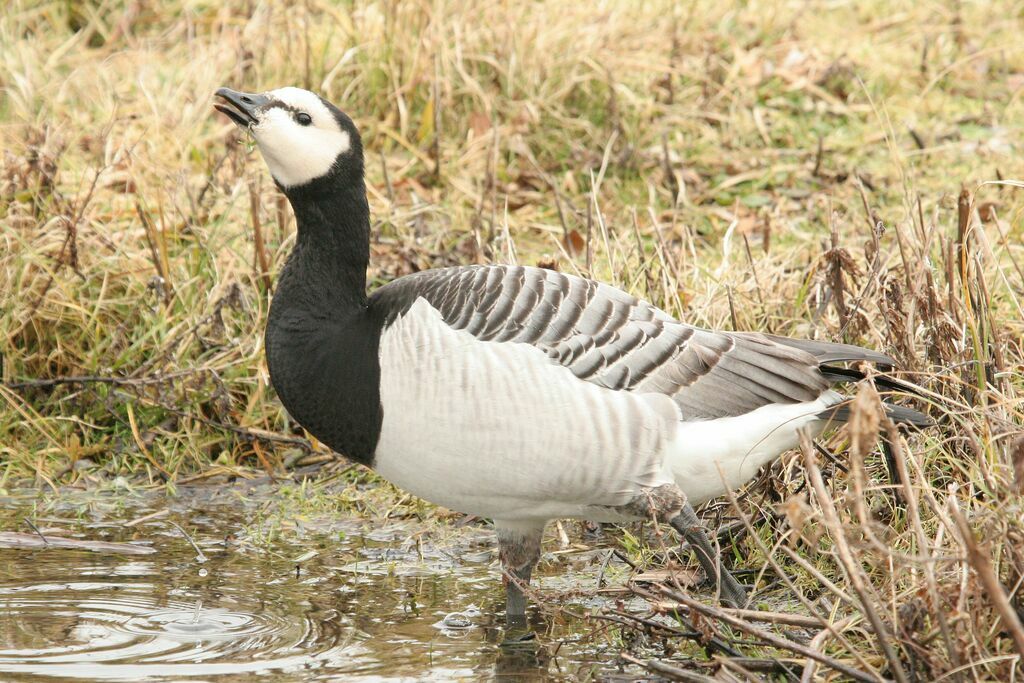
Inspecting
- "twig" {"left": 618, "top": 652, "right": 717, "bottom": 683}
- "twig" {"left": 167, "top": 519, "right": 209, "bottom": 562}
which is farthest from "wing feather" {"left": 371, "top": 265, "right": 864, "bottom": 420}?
"twig" {"left": 167, "top": 519, "right": 209, "bottom": 562}

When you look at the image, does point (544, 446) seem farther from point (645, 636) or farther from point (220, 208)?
point (220, 208)

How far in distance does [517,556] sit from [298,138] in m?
1.74

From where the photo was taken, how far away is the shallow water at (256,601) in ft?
14.8

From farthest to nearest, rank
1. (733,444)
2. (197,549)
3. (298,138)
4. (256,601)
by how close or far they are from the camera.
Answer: (197,549) → (256,601) → (298,138) → (733,444)

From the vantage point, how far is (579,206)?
27.2ft

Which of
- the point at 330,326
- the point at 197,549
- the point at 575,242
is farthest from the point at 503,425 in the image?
the point at 575,242

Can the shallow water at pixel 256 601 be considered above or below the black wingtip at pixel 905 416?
below

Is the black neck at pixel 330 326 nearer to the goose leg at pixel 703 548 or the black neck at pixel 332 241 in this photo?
the black neck at pixel 332 241

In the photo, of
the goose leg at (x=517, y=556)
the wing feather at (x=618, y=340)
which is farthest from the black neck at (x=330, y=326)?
the goose leg at (x=517, y=556)

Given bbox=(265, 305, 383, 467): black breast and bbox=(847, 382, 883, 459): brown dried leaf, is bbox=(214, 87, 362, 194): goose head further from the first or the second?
bbox=(847, 382, 883, 459): brown dried leaf

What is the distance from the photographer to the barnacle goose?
14.6 ft

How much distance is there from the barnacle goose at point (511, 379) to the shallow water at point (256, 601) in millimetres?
366

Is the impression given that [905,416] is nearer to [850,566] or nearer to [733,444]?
[733,444]

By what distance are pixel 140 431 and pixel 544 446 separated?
Answer: 2939mm
